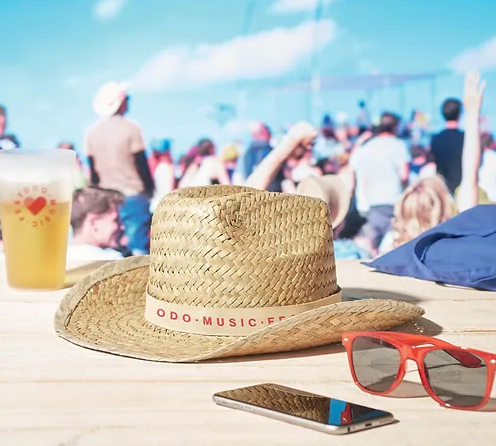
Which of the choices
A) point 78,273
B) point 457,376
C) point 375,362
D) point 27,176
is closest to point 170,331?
point 375,362

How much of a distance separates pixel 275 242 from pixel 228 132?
1937 mm

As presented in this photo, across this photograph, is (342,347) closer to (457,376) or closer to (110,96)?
(457,376)

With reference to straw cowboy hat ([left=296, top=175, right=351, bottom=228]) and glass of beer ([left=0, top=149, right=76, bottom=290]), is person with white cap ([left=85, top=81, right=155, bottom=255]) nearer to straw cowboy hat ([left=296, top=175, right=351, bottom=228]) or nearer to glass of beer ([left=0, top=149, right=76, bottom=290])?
straw cowboy hat ([left=296, top=175, right=351, bottom=228])

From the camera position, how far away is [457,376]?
115 centimetres

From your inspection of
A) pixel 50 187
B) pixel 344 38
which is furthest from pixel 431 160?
pixel 50 187

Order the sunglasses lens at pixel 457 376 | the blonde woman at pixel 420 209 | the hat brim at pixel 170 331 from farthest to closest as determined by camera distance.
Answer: the blonde woman at pixel 420 209, the hat brim at pixel 170 331, the sunglasses lens at pixel 457 376

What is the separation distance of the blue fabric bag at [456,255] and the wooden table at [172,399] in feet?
1.09

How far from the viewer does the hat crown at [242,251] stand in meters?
1.46

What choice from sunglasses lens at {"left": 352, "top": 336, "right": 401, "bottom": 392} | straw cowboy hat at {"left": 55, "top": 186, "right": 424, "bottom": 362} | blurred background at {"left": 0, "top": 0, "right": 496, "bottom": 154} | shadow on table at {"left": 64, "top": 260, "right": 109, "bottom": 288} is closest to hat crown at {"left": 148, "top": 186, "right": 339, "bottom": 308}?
straw cowboy hat at {"left": 55, "top": 186, "right": 424, "bottom": 362}

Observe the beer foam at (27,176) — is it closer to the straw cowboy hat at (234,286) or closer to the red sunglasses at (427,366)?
the straw cowboy hat at (234,286)

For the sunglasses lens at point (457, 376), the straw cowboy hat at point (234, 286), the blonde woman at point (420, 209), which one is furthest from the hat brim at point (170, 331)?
the blonde woman at point (420, 209)

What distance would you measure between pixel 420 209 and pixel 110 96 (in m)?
1.20

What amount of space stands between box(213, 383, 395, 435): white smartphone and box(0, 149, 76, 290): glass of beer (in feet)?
3.02

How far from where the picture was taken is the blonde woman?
351cm
